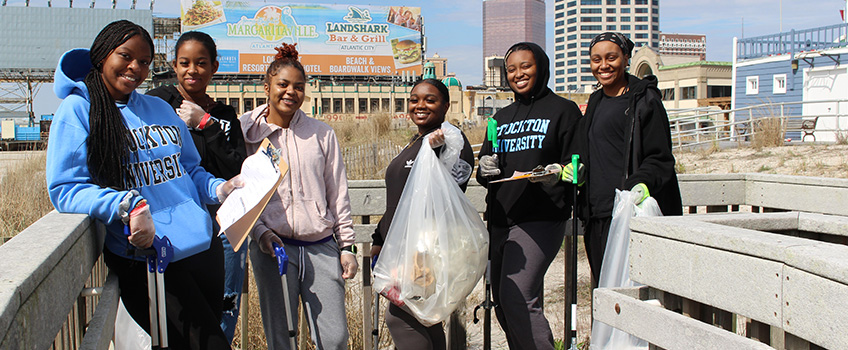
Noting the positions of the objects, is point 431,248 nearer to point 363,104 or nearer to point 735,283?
point 735,283

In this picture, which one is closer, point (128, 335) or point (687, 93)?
point (128, 335)

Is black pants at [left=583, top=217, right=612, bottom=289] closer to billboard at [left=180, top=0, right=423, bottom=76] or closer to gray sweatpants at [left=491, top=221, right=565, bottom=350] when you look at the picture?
gray sweatpants at [left=491, top=221, right=565, bottom=350]

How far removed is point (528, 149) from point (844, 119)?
18137mm

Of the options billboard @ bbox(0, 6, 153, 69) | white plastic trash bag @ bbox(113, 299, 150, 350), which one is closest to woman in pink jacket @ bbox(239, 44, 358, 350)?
white plastic trash bag @ bbox(113, 299, 150, 350)

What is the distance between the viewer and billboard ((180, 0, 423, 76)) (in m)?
64.8

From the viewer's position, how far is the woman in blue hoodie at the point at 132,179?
6.78 feet

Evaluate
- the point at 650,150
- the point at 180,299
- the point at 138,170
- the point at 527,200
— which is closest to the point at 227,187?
the point at 138,170

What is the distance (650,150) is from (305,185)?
1607mm

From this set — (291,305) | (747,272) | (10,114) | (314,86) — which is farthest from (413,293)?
(10,114)

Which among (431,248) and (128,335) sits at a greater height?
(431,248)

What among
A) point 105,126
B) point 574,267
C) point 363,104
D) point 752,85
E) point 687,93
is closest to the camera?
point 105,126

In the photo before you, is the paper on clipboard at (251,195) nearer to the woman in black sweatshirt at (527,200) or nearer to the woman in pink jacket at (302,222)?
the woman in pink jacket at (302,222)

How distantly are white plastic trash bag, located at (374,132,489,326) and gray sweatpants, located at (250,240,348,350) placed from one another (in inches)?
8.7

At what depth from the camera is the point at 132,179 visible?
2264 mm
